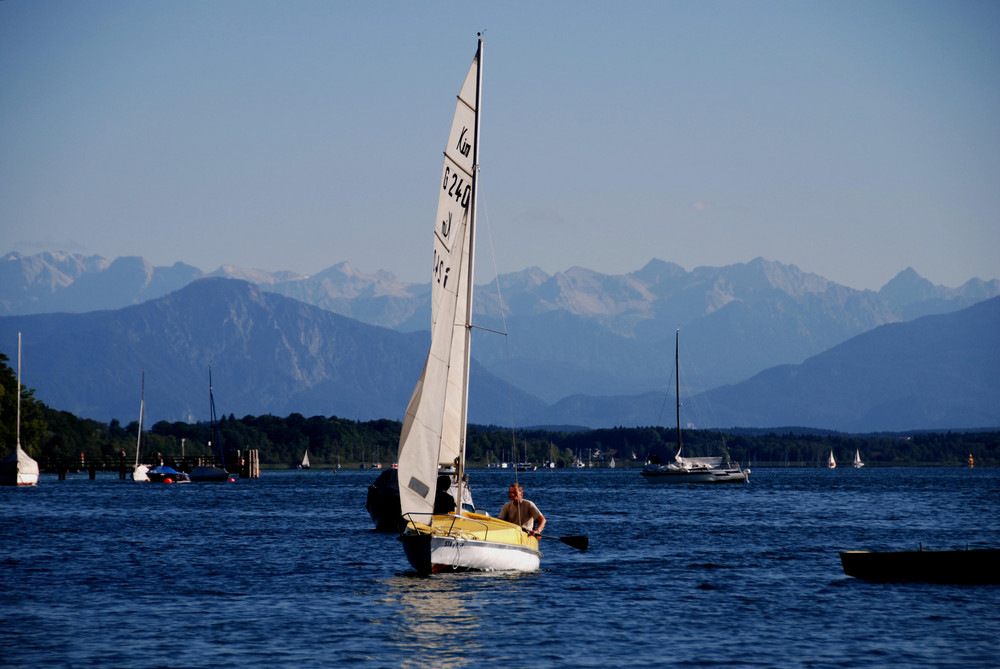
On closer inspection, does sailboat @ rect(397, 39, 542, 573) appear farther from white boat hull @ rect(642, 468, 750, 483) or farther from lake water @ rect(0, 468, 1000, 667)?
white boat hull @ rect(642, 468, 750, 483)

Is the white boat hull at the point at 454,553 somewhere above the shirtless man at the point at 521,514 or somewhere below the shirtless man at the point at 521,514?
below

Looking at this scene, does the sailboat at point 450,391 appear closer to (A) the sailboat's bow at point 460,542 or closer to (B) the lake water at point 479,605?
(A) the sailboat's bow at point 460,542

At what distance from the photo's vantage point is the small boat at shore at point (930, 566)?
Answer: 39.8 m

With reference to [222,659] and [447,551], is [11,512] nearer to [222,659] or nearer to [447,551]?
[447,551]

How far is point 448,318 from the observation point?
38.2m

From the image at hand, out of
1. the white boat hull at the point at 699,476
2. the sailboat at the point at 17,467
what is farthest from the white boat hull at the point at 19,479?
the white boat hull at the point at 699,476

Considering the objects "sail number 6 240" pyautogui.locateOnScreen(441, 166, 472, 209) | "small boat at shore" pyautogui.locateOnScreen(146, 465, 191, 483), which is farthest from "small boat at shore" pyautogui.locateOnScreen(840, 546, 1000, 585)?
"small boat at shore" pyautogui.locateOnScreen(146, 465, 191, 483)

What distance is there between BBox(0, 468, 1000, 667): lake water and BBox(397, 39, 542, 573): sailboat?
126cm

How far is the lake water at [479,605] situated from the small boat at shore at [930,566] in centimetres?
84

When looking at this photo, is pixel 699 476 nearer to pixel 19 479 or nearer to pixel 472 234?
pixel 19 479

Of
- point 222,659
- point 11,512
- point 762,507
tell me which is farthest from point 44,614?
point 762,507

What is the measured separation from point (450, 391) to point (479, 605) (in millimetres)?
7022

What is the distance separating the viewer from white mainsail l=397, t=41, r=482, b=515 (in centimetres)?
3750

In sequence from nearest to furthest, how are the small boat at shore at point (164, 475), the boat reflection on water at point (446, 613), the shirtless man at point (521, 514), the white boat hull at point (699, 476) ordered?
the boat reflection on water at point (446, 613)
the shirtless man at point (521, 514)
the white boat hull at point (699, 476)
the small boat at shore at point (164, 475)
